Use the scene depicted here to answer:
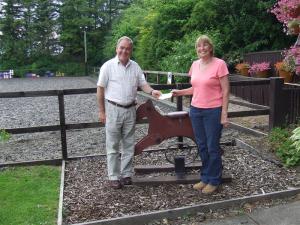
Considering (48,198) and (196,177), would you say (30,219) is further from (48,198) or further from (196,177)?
(196,177)

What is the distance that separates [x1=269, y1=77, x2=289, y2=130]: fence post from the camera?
7.22 m

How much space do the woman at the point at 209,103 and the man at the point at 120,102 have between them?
1.84 ft

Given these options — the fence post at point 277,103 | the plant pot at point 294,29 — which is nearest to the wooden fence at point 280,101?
the fence post at point 277,103

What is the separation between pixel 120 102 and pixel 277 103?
132 inches

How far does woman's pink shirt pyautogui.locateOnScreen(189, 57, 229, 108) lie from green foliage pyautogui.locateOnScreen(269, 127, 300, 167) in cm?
166

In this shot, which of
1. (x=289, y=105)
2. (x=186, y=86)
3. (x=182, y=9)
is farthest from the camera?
(x=182, y=9)

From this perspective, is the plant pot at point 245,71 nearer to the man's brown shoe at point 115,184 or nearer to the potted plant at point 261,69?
the potted plant at point 261,69

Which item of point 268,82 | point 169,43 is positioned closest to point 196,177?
point 268,82

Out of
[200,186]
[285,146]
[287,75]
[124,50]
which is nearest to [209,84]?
[124,50]

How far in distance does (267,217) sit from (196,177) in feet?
3.68

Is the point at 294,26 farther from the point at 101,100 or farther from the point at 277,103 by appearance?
the point at 101,100

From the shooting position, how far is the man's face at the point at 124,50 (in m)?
4.89

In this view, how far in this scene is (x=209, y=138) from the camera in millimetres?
4727

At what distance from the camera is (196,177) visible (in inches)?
208
